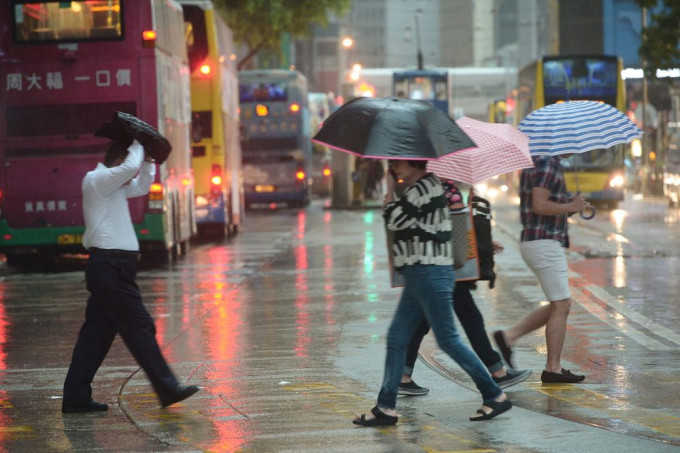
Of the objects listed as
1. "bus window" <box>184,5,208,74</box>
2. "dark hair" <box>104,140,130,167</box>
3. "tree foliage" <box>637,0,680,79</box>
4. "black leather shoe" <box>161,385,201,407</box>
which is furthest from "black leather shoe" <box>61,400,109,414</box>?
"tree foliage" <box>637,0,680,79</box>

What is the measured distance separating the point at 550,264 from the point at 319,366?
2.03m

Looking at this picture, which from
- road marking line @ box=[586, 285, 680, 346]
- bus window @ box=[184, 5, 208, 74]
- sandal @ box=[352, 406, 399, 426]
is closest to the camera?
sandal @ box=[352, 406, 399, 426]

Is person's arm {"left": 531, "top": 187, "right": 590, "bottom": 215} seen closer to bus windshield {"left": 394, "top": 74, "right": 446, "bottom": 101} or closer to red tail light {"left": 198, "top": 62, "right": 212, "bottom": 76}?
red tail light {"left": 198, "top": 62, "right": 212, "bottom": 76}

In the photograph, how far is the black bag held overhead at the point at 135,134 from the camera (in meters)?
8.26

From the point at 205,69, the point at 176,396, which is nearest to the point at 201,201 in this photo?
the point at 205,69

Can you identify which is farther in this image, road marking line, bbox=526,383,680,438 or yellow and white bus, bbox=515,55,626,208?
yellow and white bus, bbox=515,55,626,208

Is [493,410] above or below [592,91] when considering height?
below

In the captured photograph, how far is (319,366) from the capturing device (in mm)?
9891

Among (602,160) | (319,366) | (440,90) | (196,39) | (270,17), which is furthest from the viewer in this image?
(440,90)

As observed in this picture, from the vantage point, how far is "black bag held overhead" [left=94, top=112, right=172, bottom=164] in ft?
27.1

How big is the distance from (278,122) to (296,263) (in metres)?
21.0

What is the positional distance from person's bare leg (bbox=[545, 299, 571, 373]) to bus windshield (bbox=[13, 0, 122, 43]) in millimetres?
11924

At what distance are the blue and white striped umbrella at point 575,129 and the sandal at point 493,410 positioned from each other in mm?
2000

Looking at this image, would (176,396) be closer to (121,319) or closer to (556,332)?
(121,319)
